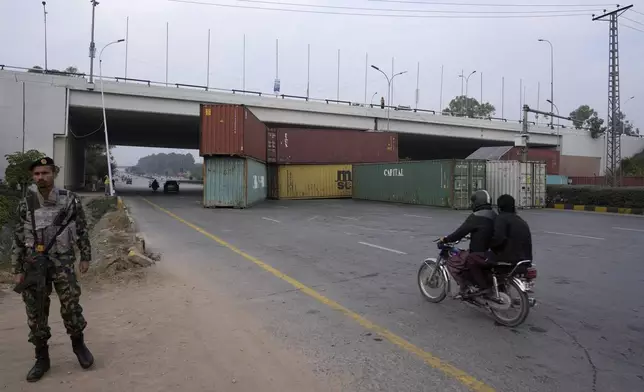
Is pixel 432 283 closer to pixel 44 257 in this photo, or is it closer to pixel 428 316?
pixel 428 316

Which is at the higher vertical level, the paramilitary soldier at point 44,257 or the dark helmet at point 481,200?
the dark helmet at point 481,200

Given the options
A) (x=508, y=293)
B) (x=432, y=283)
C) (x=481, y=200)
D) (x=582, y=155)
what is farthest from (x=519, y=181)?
(x=582, y=155)

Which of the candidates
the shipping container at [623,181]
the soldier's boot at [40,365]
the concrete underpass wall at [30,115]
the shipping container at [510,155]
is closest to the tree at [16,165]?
the concrete underpass wall at [30,115]

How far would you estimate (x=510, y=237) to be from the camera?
4.89 meters

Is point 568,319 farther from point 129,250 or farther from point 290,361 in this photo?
point 129,250

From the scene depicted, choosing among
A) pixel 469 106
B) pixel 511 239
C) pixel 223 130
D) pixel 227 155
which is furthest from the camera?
pixel 469 106

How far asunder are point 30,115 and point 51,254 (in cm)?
3245

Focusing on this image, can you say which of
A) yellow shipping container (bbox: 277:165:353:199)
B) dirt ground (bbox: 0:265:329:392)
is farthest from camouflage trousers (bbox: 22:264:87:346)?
yellow shipping container (bbox: 277:165:353:199)

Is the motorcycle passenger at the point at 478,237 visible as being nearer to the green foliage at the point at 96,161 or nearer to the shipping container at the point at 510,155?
the shipping container at the point at 510,155

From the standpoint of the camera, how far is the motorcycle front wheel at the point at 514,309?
15.8ft

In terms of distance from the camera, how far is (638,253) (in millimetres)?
9750

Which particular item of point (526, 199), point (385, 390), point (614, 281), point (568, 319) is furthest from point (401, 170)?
point (385, 390)

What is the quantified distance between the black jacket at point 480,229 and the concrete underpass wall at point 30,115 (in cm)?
3190

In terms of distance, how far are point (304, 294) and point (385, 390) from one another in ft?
9.85
